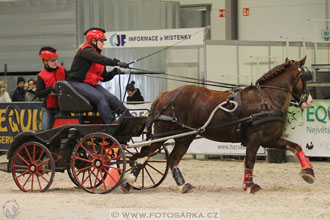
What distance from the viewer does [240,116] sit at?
8812 millimetres

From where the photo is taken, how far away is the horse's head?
29.6 feet

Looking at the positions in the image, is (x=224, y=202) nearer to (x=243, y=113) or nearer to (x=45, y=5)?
(x=243, y=113)

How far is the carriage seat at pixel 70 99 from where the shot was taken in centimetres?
886

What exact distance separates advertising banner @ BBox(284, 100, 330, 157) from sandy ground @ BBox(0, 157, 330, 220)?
2221 millimetres

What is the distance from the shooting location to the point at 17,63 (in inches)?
730

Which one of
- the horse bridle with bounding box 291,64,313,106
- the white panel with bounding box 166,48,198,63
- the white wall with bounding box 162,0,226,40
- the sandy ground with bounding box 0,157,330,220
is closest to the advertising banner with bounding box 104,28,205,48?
the white panel with bounding box 166,48,198,63

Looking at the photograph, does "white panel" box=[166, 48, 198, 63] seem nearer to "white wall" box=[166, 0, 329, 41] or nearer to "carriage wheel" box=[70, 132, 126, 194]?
"white wall" box=[166, 0, 329, 41]

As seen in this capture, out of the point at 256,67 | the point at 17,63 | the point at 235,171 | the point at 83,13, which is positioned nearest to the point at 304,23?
the point at 256,67

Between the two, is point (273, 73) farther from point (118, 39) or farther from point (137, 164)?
point (118, 39)

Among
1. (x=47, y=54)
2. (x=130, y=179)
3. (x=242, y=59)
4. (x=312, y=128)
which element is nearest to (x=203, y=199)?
(x=130, y=179)

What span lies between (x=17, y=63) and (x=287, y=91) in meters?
11.1

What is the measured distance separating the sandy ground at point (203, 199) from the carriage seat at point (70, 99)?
3.56 feet

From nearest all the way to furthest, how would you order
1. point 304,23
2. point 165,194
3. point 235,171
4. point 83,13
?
point 165,194, point 235,171, point 83,13, point 304,23

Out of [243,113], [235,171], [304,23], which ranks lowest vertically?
[235,171]
